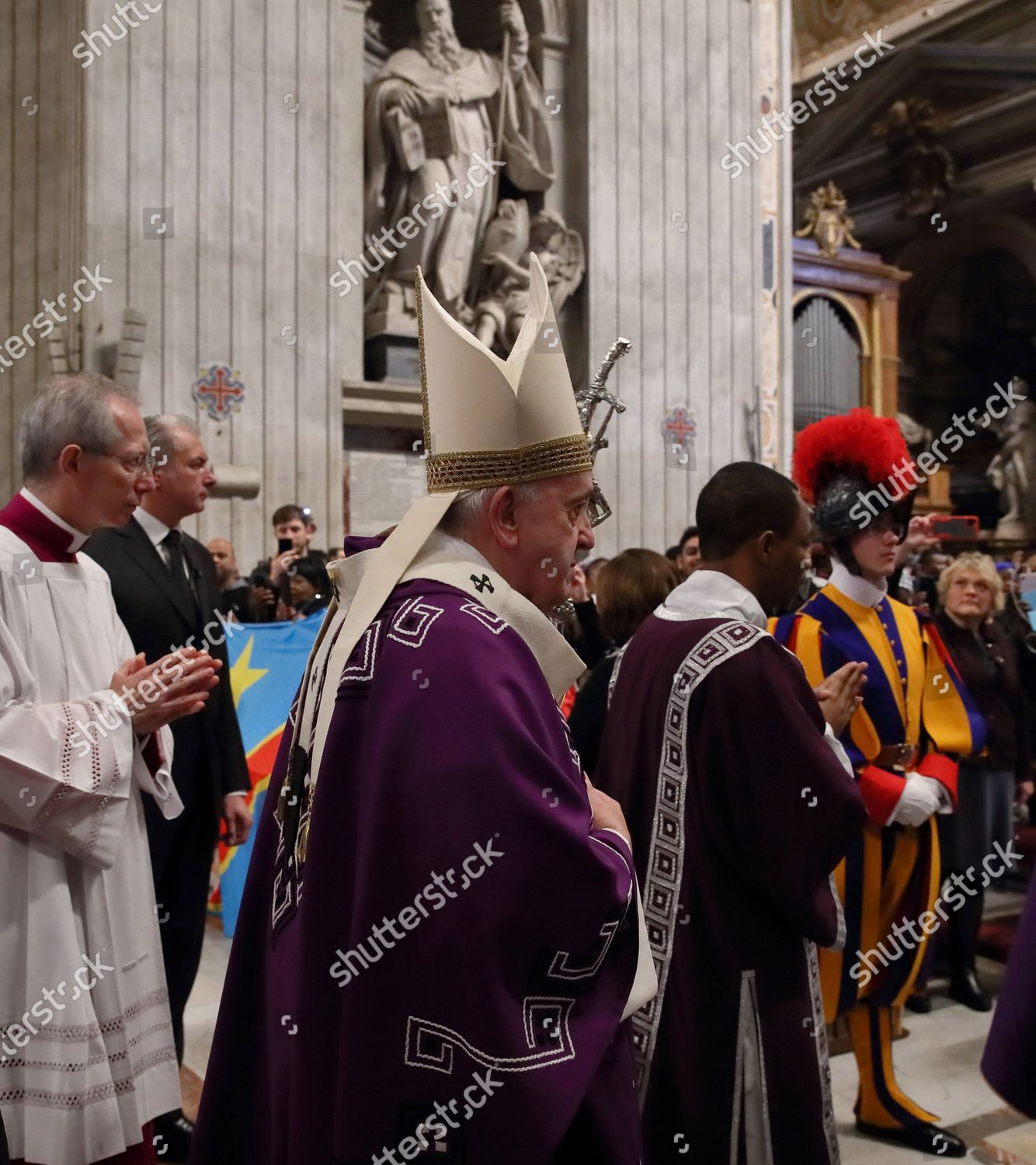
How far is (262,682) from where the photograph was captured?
524 cm

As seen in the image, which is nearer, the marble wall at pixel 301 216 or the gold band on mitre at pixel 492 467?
the gold band on mitre at pixel 492 467

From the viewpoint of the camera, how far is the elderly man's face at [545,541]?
70.2 inches

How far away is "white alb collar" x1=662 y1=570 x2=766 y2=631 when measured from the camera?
2637mm

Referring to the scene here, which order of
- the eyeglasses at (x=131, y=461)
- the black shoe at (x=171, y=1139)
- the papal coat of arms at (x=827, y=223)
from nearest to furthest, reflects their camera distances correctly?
the eyeglasses at (x=131, y=461) < the black shoe at (x=171, y=1139) < the papal coat of arms at (x=827, y=223)

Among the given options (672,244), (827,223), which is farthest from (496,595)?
(827,223)

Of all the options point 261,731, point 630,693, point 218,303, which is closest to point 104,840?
point 630,693

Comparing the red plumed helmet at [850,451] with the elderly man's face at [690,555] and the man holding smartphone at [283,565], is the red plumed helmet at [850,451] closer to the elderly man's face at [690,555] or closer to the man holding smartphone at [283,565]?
the elderly man's face at [690,555]

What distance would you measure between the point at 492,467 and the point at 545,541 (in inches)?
5.3

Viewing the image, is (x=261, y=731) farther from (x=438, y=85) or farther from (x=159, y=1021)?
(x=438, y=85)

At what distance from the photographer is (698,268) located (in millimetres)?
9734

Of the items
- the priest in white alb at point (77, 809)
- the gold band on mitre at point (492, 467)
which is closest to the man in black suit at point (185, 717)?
the priest in white alb at point (77, 809)

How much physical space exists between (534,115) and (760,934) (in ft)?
25.9

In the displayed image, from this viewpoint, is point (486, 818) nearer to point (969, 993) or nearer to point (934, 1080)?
point (934, 1080)

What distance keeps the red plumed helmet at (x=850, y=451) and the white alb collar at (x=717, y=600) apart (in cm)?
103
